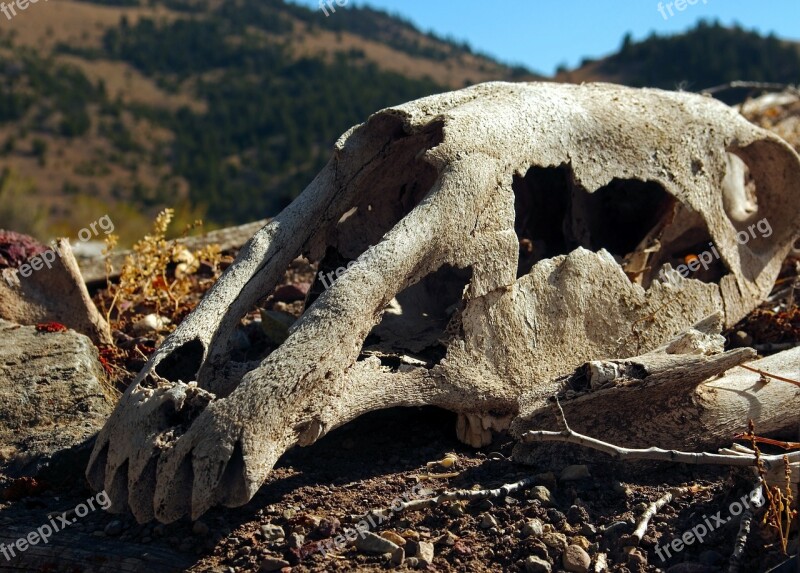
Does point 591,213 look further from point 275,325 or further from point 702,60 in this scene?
point 702,60

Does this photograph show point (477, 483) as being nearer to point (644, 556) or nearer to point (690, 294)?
point (644, 556)

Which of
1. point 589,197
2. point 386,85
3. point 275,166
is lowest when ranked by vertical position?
point 589,197

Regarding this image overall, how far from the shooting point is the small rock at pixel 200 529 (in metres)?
3.50

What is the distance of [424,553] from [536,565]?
388 mm

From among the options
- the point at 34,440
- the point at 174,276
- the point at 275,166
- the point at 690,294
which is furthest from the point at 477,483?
the point at 275,166

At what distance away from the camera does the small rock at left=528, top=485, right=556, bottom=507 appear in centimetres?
362

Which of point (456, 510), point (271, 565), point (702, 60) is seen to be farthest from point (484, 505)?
point (702, 60)

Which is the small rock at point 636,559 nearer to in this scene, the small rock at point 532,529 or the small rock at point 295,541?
the small rock at point 532,529

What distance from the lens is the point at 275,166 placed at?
6481 cm

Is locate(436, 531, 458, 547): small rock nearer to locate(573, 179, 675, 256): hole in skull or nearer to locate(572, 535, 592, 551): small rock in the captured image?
locate(572, 535, 592, 551): small rock

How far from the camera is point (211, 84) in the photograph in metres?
74.8

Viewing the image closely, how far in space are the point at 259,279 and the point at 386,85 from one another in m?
68.3

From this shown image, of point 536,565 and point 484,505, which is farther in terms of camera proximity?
point 484,505

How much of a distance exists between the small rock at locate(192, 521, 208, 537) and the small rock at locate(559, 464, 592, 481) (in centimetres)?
142
